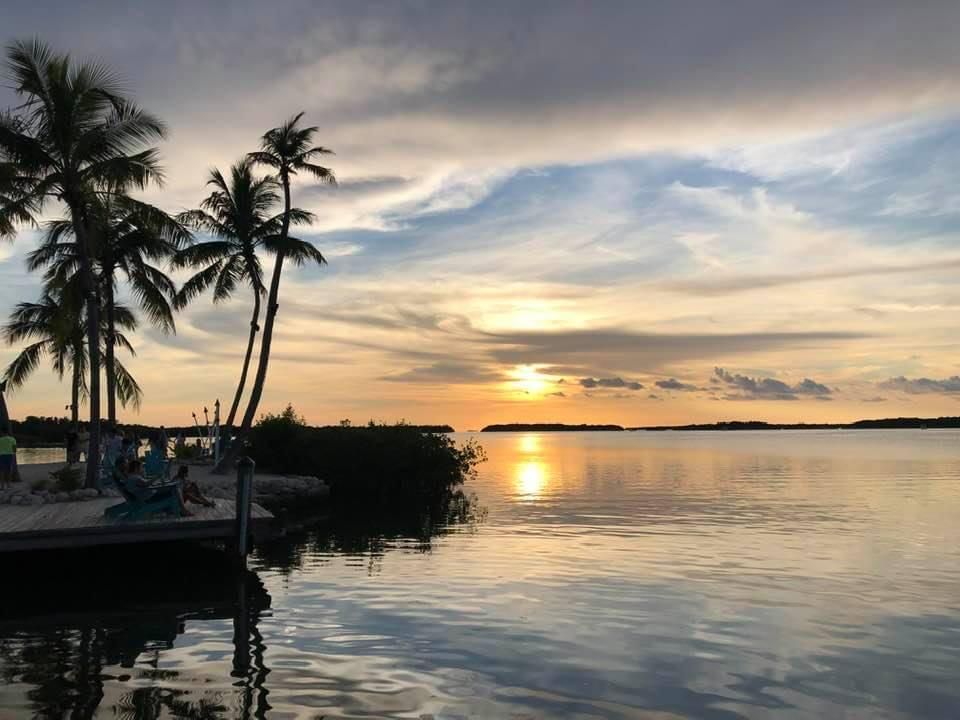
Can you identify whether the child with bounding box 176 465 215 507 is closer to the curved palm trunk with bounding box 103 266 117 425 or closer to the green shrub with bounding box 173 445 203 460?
the curved palm trunk with bounding box 103 266 117 425

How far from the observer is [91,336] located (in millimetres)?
27031

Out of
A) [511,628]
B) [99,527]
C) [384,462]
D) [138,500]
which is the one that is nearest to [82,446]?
[384,462]

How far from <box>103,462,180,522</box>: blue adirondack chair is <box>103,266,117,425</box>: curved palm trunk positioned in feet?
64.4

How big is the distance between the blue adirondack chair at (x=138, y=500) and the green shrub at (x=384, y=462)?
80.9 feet

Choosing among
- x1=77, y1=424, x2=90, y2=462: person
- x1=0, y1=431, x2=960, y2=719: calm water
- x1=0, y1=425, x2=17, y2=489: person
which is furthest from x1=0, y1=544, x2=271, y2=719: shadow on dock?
x1=77, y1=424, x2=90, y2=462: person

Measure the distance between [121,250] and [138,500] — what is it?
1894 centimetres

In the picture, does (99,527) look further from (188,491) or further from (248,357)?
(248,357)

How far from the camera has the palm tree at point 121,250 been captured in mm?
28972

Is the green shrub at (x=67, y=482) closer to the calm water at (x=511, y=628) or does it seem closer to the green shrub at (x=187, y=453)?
the calm water at (x=511, y=628)

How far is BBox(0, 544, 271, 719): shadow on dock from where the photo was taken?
33.8ft

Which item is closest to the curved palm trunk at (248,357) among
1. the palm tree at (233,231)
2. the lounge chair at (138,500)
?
the palm tree at (233,231)

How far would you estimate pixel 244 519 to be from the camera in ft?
63.6

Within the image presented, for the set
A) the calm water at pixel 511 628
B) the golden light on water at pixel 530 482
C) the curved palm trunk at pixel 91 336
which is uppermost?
the curved palm trunk at pixel 91 336

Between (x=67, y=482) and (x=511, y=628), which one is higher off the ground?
(x=67, y=482)
